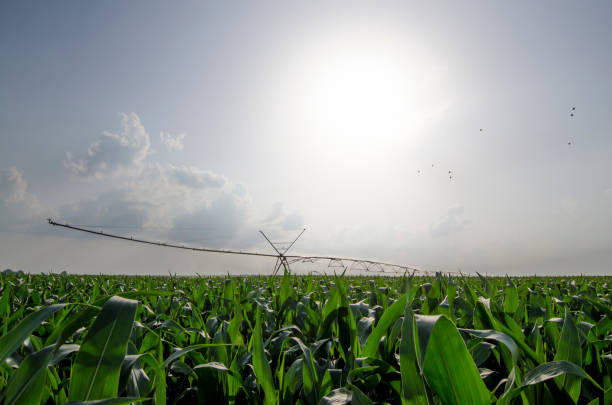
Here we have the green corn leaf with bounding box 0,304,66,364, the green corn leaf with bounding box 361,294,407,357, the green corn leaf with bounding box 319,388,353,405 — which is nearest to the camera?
the green corn leaf with bounding box 0,304,66,364

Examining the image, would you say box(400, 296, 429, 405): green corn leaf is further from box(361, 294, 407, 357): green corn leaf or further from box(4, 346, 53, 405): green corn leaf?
box(4, 346, 53, 405): green corn leaf

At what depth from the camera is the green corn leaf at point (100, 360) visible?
72cm

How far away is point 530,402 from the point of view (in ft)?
3.12

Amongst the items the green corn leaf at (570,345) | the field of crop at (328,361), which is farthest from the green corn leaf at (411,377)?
the green corn leaf at (570,345)

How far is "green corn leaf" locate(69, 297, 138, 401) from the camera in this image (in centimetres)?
72

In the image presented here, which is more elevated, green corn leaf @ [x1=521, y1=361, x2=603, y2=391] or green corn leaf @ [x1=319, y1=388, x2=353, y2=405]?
green corn leaf @ [x1=521, y1=361, x2=603, y2=391]

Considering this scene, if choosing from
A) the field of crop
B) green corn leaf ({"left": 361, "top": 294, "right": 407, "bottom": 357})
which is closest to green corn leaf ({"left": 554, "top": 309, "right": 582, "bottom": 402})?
the field of crop

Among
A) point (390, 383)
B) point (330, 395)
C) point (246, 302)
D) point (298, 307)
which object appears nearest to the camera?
point (330, 395)

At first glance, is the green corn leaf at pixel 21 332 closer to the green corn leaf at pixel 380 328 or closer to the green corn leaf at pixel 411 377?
the green corn leaf at pixel 411 377

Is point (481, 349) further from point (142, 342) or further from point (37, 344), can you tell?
point (37, 344)

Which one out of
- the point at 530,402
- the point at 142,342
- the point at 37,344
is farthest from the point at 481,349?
the point at 37,344

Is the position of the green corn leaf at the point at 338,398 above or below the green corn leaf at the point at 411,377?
below

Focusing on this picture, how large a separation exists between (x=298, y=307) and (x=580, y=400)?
5.10 feet

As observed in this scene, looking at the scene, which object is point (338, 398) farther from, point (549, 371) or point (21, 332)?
point (21, 332)
